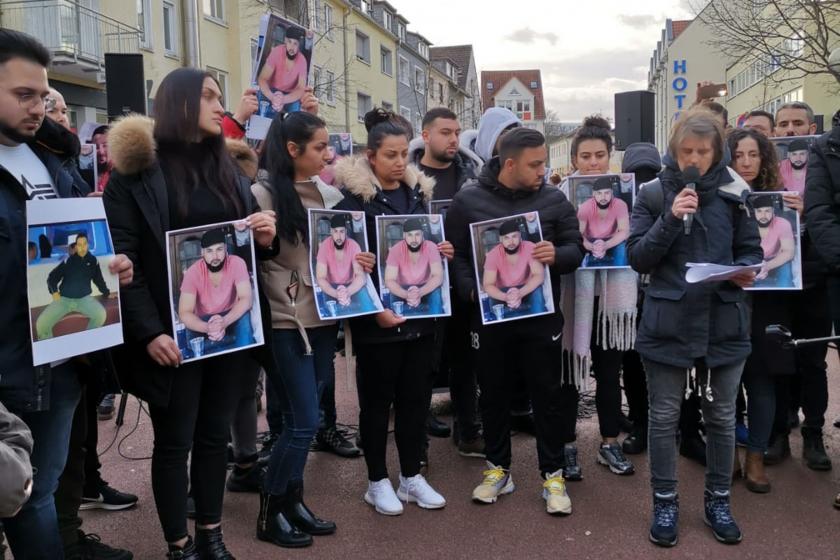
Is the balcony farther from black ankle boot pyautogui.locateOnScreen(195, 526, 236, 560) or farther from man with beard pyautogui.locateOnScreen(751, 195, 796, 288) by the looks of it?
man with beard pyautogui.locateOnScreen(751, 195, 796, 288)

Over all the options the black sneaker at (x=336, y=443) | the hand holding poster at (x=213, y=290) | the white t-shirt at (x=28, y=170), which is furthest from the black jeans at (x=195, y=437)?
the black sneaker at (x=336, y=443)

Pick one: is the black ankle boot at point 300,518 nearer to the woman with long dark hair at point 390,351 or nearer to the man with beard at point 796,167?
the woman with long dark hair at point 390,351

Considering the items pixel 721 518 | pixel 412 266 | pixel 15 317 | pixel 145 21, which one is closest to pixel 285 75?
pixel 412 266

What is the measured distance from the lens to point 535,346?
4070mm

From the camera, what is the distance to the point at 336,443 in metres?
5.14

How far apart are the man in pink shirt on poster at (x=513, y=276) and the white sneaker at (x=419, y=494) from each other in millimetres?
1074

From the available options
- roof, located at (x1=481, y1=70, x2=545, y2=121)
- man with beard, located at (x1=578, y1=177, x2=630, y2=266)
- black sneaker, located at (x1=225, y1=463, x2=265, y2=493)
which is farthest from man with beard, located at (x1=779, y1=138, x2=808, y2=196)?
roof, located at (x1=481, y1=70, x2=545, y2=121)

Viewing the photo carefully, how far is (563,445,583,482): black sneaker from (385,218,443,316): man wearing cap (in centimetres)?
138

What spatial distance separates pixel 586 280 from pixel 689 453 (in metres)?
1.40

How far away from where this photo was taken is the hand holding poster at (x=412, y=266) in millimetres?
3900

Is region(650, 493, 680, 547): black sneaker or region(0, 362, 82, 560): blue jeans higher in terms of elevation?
region(0, 362, 82, 560): blue jeans

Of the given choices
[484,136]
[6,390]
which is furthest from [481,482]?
[6,390]

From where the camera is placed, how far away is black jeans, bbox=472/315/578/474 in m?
4.08

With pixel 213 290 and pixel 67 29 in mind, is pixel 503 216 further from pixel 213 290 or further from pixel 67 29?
pixel 67 29
